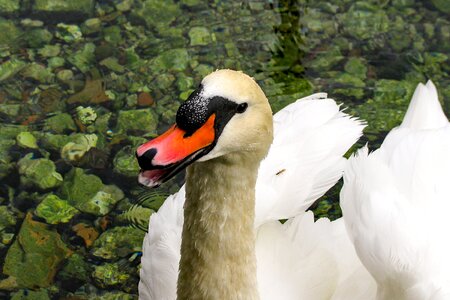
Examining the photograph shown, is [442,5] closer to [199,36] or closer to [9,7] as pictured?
[199,36]

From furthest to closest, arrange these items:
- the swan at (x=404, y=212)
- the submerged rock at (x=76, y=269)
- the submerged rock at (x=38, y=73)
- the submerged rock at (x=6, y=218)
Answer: the submerged rock at (x=38, y=73)
the submerged rock at (x=6, y=218)
the submerged rock at (x=76, y=269)
the swan at (x=404, y=212)

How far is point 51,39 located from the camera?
557cm

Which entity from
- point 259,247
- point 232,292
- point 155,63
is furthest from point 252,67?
point 232,292

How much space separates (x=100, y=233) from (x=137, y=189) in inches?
14.6

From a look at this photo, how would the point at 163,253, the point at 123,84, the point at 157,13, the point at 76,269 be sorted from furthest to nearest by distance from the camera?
the point at 157,13 < the point at 123,84 < the point at 76,269 < the point at 163,253

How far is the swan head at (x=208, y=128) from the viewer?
82.0 inches

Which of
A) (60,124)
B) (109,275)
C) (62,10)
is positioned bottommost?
(109,275)

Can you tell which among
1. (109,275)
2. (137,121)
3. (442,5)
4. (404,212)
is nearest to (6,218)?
(109,275)

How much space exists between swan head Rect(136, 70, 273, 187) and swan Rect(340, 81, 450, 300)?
87cm

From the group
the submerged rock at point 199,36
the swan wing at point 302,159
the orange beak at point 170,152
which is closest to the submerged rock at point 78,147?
the submerged rock at point 199,36

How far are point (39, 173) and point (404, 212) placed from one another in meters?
2.49

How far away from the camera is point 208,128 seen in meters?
2.14

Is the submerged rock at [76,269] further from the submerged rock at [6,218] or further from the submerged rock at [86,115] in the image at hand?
the submerged rock at [86,115]

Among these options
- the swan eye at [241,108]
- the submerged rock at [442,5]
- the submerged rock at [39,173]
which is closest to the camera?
the swan eye at [241,108]
